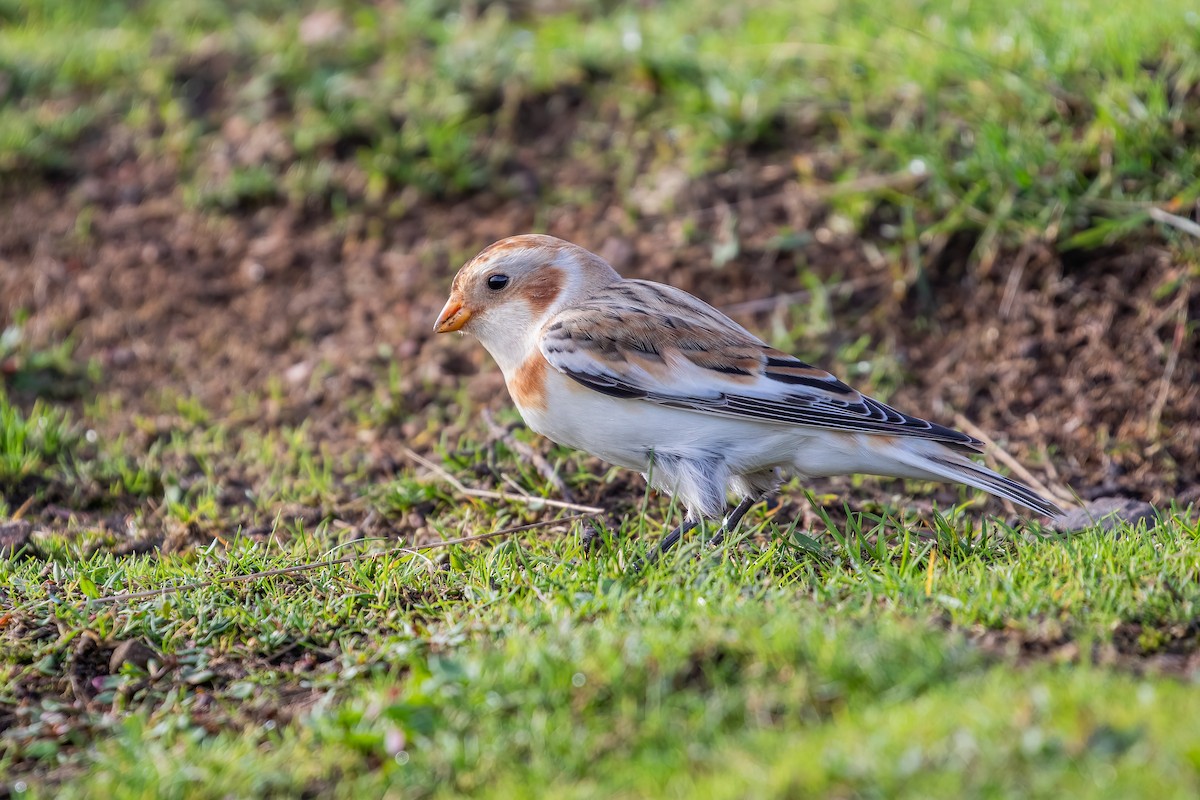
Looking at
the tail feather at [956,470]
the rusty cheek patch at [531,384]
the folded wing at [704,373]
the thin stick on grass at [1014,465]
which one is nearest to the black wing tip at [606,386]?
the folded wing at [704,373]

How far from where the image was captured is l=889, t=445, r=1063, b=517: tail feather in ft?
14.1

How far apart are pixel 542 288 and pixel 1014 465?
200cm

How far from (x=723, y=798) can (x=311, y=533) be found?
2.58 m

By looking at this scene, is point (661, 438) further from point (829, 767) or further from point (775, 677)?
point (829, 767)

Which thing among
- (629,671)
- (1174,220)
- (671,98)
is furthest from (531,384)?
(671,98)

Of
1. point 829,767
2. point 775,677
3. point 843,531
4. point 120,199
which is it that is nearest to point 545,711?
point 775,677

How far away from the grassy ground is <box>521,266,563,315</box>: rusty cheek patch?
0.66 meters

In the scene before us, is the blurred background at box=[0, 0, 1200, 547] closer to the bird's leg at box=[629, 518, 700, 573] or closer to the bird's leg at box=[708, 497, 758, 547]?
the bird's leg at box=[708, 497, 758, 547]

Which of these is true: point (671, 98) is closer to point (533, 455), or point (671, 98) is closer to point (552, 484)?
point (533, 455)

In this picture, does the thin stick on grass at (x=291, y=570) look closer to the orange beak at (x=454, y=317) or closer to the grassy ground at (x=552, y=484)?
the grassy ground at (x=552, y=484)

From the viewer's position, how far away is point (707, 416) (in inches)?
177

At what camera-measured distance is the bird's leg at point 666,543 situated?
409 centimetres

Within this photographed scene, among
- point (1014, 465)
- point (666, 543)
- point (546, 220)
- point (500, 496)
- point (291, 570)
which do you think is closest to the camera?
point (291, 570)

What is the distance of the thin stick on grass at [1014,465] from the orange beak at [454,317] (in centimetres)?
213
